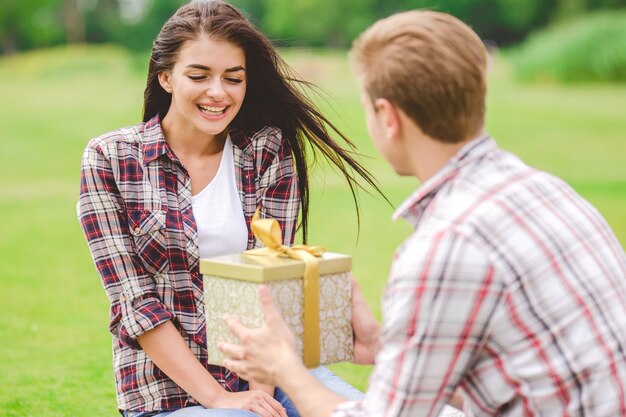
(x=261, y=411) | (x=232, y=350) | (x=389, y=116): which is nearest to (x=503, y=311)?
(x=389, y=116)

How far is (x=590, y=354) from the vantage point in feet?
7.02

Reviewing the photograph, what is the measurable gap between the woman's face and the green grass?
78 cm

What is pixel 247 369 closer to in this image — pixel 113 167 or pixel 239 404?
pixel 239 404

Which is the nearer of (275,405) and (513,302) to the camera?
(513,302)

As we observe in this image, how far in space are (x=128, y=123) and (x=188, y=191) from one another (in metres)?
17.9

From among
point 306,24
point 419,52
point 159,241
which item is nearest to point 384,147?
point 419,52

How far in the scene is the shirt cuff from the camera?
3.27 metres

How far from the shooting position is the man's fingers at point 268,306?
8.01 ft

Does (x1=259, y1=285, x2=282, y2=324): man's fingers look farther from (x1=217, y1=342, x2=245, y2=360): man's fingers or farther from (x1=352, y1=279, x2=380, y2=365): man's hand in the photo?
(x1=352, y1=279, x2=380, y2=365): man's hand

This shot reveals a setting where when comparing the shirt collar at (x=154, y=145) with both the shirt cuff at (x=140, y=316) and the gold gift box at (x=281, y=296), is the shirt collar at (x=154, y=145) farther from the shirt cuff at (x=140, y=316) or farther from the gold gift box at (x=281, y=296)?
the gold gift box at (x=281, y=296)

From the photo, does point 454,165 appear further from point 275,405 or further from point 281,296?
point 275,405

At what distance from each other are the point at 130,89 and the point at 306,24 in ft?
52.9

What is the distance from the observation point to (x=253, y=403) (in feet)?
10.8

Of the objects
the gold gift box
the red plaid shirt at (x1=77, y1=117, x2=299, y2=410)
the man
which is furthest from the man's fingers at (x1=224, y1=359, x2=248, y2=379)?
the red plaid shirt at (x1=77, y1=117, x2=299, y2=410)
